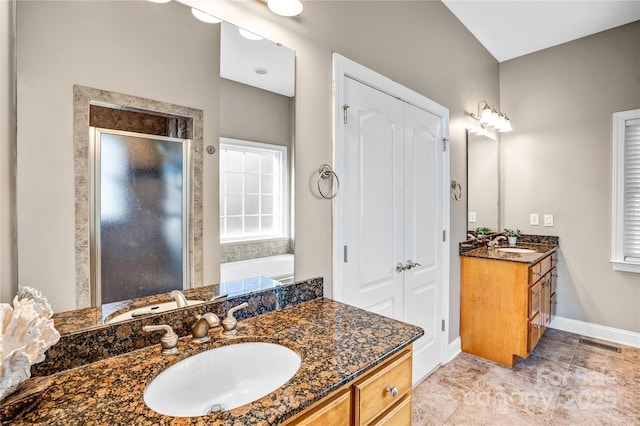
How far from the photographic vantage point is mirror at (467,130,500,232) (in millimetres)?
3036

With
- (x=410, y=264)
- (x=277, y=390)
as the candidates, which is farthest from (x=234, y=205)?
(x=410, y=264)

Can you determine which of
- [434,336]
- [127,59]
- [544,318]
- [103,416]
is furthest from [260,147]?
[544,318]

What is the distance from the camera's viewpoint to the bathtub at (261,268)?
4.34 ft

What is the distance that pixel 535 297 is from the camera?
2.67 m

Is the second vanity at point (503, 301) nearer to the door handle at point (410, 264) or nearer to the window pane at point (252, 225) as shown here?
the door handle at point (410, 264)

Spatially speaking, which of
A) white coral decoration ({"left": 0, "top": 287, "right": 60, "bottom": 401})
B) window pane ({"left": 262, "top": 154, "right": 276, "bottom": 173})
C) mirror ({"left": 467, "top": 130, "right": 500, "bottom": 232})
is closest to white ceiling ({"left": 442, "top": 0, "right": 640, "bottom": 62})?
mirror ({"left": 467, "top": 130, "right": 500, "bottom": 232})

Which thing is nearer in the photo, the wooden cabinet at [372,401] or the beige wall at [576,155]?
the wooden cabinet at [372,401]

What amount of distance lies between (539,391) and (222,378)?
2.36m

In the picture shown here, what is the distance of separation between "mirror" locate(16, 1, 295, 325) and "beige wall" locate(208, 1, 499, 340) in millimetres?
302

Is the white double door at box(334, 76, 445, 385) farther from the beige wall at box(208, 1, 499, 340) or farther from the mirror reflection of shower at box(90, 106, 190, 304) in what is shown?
the mirror reflection of shower at box(90, 106, 190, 304)

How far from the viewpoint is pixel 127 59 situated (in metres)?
1.04

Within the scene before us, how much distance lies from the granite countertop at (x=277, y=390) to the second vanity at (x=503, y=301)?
181 centimetres

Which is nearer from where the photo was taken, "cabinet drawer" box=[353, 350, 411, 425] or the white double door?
"cabinet drawer" box=[353, 350, 411, 425]

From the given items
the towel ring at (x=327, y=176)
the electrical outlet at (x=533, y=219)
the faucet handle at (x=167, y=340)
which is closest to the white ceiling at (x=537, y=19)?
the electrical outlet at (x=533, y=219)
